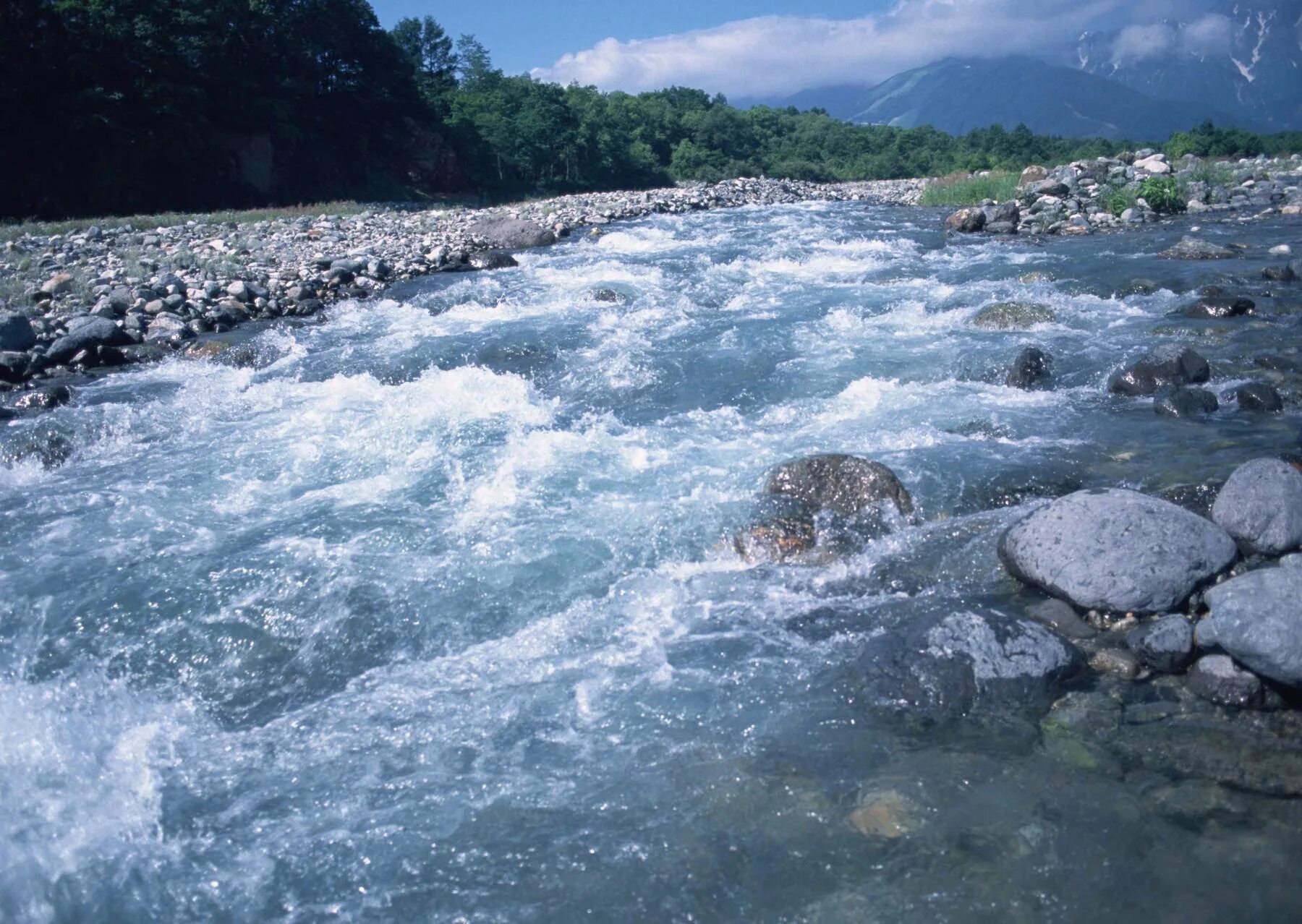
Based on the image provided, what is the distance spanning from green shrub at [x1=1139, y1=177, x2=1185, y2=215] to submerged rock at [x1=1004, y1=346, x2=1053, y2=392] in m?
13.5

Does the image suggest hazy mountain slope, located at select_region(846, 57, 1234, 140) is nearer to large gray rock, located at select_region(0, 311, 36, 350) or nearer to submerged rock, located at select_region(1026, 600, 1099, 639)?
large gray rock, located at select_region(0, 311, 36, 350)

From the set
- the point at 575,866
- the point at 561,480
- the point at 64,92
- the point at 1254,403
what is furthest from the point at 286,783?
the point at 64,92

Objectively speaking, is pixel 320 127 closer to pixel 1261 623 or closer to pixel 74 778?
pixel 74 778

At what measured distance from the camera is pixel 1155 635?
14.5 feet

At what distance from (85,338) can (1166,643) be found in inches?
477

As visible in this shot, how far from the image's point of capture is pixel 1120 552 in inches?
192

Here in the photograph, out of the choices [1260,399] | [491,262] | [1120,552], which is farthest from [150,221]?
[1120,552]

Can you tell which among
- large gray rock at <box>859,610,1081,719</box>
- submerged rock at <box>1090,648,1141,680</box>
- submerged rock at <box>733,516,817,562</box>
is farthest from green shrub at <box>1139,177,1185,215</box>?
large gray rock at <box>859,610,1081,719</box>

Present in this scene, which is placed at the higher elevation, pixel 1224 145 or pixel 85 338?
pixel 1224 145

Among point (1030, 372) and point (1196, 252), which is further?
point (1196, 252)

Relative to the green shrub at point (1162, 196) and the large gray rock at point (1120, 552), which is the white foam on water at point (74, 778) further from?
the green shrub at point (1162, 196)

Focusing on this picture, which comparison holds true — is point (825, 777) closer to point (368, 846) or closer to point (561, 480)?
point (368, 846)

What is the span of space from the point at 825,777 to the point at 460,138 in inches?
1613

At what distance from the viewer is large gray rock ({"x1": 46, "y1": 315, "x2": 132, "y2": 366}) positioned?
11.1 m
